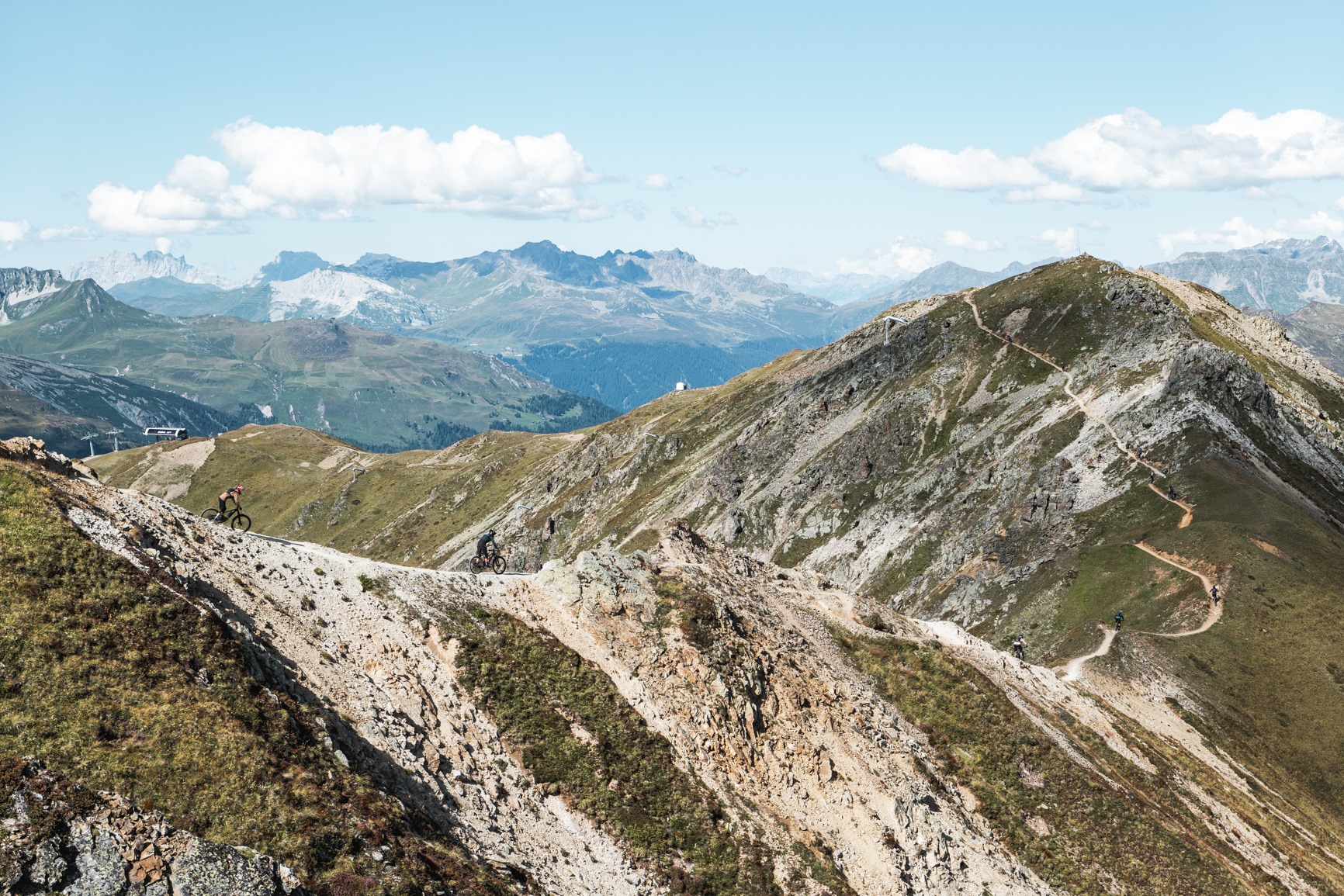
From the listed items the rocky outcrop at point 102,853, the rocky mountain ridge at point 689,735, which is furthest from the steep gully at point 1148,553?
the rocky outcrop at point 102,853

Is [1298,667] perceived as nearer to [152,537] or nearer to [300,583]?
[300,583]

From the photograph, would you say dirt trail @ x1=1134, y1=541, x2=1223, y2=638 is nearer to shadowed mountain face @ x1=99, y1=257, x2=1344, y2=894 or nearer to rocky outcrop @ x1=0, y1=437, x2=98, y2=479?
shadowed mountain face @ x1=99, y1=257, x2=1344, y2=894

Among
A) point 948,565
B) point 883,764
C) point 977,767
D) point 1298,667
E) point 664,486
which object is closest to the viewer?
point 883,764

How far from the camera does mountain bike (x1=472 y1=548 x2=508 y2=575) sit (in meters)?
60.8

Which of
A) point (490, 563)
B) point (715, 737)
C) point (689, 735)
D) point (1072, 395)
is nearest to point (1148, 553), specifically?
point (1072, 395)

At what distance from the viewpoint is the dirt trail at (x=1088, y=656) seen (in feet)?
272

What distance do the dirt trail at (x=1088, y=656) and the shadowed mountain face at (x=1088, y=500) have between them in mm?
348

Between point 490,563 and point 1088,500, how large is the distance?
86969 mm

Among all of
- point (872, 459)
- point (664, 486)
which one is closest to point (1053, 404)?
point (872, 459)

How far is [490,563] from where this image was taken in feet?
203

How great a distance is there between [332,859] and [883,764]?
33.4 meters

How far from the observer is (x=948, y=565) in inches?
4884

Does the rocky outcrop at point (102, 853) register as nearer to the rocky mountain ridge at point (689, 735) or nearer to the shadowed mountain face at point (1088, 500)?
the rocky mountain ridge at point (689, 735)

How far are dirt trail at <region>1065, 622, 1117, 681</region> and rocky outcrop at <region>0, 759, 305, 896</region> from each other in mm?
72118
